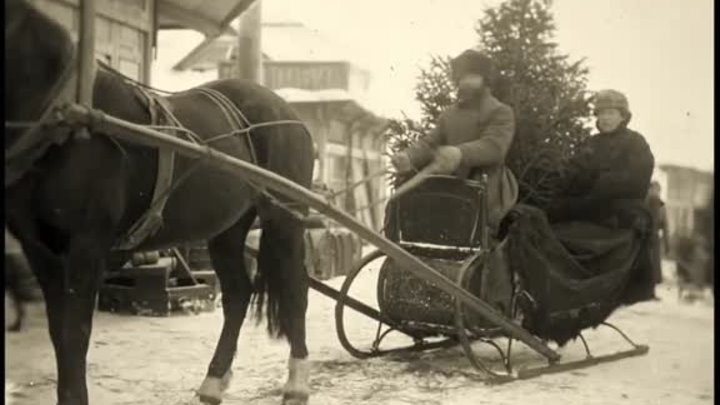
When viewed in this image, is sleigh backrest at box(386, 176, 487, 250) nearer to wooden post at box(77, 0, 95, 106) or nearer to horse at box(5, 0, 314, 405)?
horse at box(5, 0, 314, 405)

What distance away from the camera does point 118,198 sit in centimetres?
225

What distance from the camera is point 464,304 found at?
10.8ft

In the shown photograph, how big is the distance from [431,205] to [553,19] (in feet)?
3.87

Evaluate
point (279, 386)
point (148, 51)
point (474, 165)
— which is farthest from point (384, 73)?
point (148, 51)

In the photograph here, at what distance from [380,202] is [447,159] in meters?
0.38

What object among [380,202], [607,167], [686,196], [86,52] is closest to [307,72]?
[380,202]

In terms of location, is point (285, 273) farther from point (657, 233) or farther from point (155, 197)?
point (657, 233)

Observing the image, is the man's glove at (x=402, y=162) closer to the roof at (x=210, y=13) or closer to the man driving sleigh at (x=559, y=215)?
the man driving sleigh at (x=559, y=215)

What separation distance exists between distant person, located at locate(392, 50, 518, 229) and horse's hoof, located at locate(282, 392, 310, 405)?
107 cm

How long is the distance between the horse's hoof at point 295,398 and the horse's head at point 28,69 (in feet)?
4.52

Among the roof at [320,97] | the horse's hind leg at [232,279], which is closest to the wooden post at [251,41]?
the roof at [320,97]

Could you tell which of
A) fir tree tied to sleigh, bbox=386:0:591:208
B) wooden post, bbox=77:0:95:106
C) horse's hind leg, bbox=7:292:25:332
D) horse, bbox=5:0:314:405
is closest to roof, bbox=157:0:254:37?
horse, bbox=5:0:314:405

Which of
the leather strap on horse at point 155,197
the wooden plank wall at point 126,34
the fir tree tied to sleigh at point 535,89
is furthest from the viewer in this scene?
the wooden plank wall at point 126,34

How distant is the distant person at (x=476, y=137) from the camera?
10.9ft
